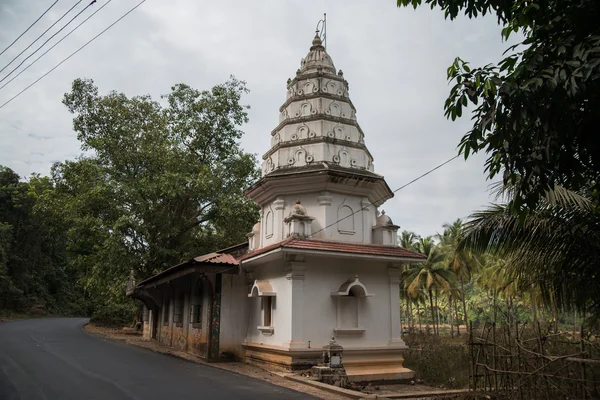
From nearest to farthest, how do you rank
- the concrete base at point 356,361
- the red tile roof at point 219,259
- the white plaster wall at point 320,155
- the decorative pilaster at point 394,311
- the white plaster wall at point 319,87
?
the concrete base at point 356,361
the decorative pilaster at point 394,311
the white plaster wall at point 320,155
the red tile roof at point 219,259
the white plaster wall at point 319,87

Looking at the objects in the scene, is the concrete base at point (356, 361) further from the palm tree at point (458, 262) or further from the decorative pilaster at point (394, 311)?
the palm tree at point (458, 262)

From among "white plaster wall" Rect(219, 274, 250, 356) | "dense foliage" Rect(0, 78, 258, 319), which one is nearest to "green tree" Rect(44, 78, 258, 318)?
"dense foliage" Rect(0, 78, 258, 319)

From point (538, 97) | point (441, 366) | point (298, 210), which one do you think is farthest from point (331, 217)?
point (538, 97)

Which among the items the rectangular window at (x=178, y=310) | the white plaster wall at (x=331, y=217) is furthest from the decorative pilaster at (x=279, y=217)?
the rectangular window at (x=178, y=310)

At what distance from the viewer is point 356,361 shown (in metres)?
13.3

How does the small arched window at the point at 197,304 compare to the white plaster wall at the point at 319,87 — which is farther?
the small arched window at the point at 197,304

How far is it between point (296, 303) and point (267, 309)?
200 centimetres

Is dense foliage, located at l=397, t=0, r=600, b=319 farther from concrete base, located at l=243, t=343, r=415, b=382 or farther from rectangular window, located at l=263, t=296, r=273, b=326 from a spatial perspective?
rectangular window, located at l=263, t=296, r=273, b=326

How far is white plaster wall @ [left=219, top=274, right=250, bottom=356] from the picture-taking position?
15.9 metres

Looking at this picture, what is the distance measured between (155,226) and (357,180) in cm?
1467

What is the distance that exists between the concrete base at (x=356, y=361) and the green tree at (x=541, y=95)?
848 cm

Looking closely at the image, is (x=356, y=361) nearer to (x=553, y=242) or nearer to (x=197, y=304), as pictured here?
(x=553, y=242)

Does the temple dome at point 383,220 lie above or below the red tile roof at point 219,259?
above

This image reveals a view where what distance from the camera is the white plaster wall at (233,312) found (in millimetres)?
15930
